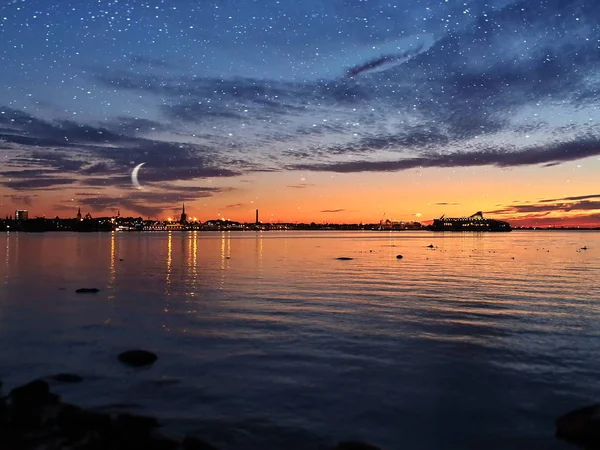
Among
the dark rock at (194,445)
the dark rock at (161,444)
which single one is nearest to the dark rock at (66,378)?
the dark rock at (161,444)

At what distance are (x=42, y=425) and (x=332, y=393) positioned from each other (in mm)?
7671

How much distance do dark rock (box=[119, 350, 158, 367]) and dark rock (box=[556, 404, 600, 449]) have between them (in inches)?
520

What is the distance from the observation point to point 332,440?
36.8 feet

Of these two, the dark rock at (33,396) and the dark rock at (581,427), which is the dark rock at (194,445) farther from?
the dark rock at (581,427)

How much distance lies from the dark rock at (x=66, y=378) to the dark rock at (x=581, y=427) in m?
14.0

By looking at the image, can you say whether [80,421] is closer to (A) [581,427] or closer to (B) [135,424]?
(B) [135,424]

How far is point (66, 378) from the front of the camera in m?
15.2

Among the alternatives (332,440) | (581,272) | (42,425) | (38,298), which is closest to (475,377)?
(332,440)

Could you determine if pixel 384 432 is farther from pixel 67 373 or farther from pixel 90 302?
pixel 90 302

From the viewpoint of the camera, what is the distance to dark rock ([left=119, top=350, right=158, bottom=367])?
56.2 feet

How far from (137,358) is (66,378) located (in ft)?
8.55

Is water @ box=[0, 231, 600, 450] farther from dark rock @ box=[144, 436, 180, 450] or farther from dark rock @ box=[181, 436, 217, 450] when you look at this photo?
dark rock @ box=[144, 436, 180, 450]

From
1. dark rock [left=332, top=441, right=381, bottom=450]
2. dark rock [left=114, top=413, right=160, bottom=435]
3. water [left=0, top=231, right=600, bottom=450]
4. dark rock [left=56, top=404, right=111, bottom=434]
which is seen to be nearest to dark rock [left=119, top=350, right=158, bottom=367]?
water [left=0, top=231, right=600, bottom=450]

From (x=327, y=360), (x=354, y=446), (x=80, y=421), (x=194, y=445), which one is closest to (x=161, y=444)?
(x=194, y=445)
